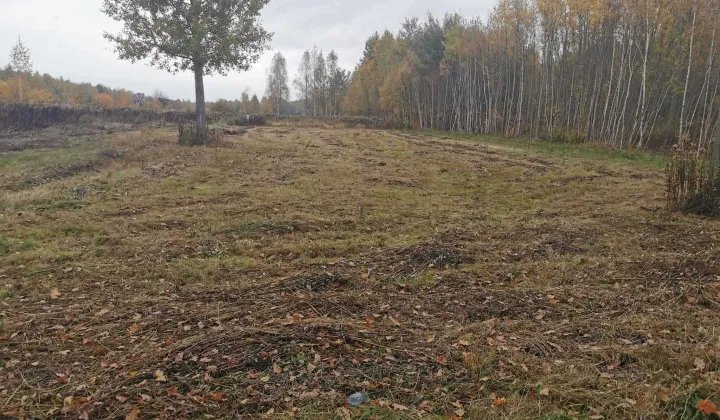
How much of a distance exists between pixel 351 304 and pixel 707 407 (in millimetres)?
2900

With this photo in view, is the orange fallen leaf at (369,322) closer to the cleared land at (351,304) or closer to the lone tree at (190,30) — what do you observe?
the cleared land at (351,304)

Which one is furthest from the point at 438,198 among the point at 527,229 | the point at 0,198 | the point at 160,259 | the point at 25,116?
the point at 25,116

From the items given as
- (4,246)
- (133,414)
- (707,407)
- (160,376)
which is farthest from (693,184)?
(4,246)

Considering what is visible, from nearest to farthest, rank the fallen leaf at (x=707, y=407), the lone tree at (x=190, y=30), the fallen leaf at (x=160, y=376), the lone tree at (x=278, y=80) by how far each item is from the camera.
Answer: the fallen leaf at (x=707, y=407), the fallen leaf at (x=160, y=376), the lone tree at (x=190, y=30), the lone tree at (x=278, y=80)

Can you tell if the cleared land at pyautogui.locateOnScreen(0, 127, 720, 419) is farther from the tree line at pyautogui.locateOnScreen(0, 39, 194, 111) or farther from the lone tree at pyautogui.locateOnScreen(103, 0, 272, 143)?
the tree line at pyautogui.locateOnScreen(0, 39, 194, 111)

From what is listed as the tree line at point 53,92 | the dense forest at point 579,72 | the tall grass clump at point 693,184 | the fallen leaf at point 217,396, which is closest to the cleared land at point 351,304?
the fallen leaf at point 217,396

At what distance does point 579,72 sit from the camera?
24.2 meters

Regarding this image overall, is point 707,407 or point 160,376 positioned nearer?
point 707,407

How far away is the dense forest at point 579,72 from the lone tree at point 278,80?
2932cm

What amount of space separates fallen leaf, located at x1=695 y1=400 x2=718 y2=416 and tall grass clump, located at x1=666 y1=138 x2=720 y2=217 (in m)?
6.77

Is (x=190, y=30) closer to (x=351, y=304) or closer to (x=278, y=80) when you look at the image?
(x=351, y=304)

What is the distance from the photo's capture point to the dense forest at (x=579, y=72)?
66.3ft

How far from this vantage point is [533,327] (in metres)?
4.14

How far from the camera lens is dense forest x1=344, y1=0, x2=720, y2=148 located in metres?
20.2
